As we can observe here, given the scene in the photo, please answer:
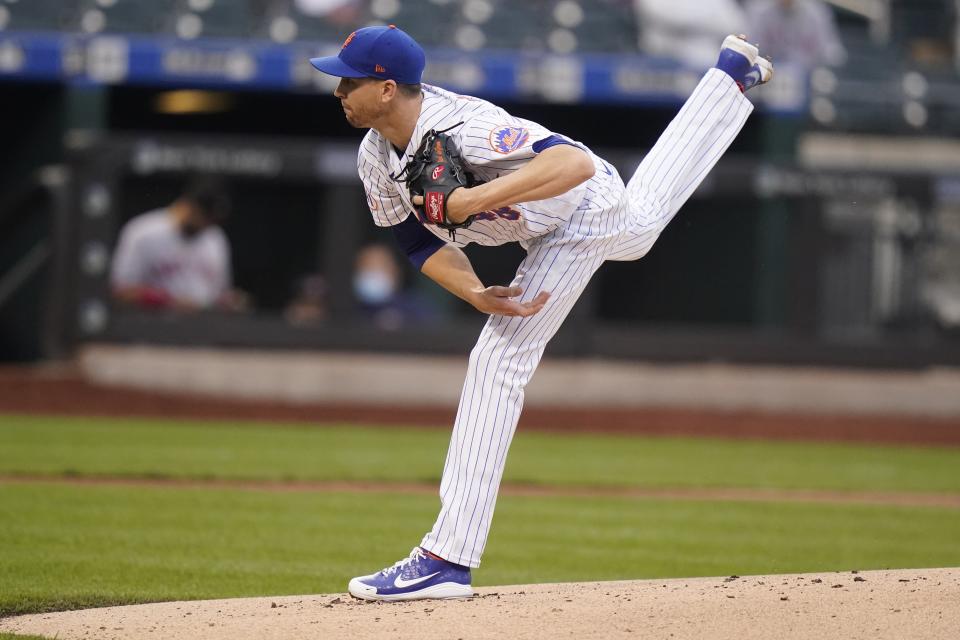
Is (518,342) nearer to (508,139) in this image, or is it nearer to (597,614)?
(508,139)

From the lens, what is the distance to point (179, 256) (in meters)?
11.0

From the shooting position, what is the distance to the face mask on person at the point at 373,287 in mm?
11398

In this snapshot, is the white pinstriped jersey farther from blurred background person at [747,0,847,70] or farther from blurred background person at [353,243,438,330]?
blurred background person at [747,0,847,70]

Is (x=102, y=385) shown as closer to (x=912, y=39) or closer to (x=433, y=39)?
(x=433, y=39)

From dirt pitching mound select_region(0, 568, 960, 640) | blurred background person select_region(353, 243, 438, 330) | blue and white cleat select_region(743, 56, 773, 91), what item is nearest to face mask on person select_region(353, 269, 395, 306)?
blurred background person select_region(353, 243, 438, 330)

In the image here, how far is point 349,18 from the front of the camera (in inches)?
476

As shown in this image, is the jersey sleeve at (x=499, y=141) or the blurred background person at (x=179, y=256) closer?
the jersey sleeve at (x=499, y=141)

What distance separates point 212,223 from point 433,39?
2478mm

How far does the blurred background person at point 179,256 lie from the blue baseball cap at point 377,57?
281 inches

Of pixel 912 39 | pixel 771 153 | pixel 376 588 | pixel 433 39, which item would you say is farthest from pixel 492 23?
pixel 376 588

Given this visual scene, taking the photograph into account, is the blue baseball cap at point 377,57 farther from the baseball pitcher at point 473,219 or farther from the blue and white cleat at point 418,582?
the blue and white cleat at point 418,582

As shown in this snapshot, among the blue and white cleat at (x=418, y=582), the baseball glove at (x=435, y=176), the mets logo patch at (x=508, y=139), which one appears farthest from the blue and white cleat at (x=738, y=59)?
the blue and white cleat at (x=418, y=582)

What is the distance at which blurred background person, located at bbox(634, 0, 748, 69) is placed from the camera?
12.2 metres

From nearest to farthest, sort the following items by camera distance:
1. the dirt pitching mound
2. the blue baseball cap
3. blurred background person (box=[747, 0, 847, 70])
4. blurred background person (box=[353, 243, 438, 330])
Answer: the dirt pitching mound, the blue baseball cap, blurred background person (box=[353, 243, 438, 330]), blurred background person (box=[747, 0, 847, 70])
